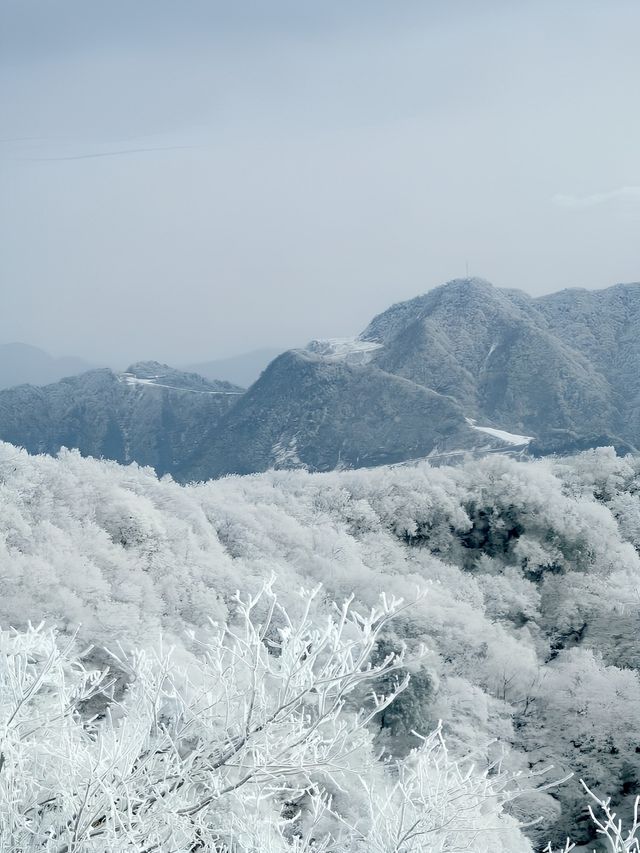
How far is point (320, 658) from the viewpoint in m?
24.2

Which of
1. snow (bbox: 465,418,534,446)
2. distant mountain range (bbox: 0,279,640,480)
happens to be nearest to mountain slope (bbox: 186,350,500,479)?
distant mountain range (bbox: 0,279,640,480)

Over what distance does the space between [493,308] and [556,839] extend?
175904 mm

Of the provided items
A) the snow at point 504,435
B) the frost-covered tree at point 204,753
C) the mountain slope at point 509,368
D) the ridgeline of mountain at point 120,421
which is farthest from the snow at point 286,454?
the frost-covered tree at point 204,753

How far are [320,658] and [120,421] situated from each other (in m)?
173

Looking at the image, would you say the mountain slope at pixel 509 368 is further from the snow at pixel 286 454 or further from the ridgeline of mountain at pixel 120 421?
the ridgeline of mountain at pixel 120 421

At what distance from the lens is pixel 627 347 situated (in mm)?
171250

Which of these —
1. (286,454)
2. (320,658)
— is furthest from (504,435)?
(320,658)

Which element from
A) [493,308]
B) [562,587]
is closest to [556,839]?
[562,587]

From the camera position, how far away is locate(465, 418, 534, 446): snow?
128200 mm

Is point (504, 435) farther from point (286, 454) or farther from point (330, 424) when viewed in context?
point (286, 454)

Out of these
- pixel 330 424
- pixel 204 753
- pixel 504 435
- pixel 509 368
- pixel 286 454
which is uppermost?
pixel 204 753

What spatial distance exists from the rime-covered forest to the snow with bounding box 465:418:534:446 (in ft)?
214

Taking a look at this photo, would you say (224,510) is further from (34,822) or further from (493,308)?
(493,308)

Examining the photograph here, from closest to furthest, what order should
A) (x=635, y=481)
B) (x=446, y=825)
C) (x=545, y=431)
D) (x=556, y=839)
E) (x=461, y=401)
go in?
(x=446, y=825) < (x=556, y=839) < (x=635, y=481) < (x=545, y=431) < (x=461, y=401)
